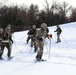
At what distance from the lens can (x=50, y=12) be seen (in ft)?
205

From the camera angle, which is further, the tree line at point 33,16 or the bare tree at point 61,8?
the bare tree at point 61,8

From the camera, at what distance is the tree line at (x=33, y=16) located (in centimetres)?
4922

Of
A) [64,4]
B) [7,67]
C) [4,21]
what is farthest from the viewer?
[64,4]

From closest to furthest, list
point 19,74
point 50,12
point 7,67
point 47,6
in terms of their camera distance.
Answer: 1. point 19,74
2. point 7,67
3. point 50,12
4. point 47,6

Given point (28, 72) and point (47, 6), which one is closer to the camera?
point (28, 72)

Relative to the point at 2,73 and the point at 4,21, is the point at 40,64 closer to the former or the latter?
the point at 2,73

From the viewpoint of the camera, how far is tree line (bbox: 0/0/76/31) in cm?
4922

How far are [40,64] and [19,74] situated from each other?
2003 millimetres

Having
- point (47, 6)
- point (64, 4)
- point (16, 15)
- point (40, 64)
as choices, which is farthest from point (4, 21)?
point (40, 64)

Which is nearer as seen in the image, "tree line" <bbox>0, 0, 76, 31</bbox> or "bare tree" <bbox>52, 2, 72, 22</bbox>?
"tree line" <bbox>0, 0, 76, 31</bbox>

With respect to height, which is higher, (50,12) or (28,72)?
(50,12)

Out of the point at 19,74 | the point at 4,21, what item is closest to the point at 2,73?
the point at 19,74

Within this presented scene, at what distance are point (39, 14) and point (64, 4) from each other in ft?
50.5

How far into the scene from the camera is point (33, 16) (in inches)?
2365
